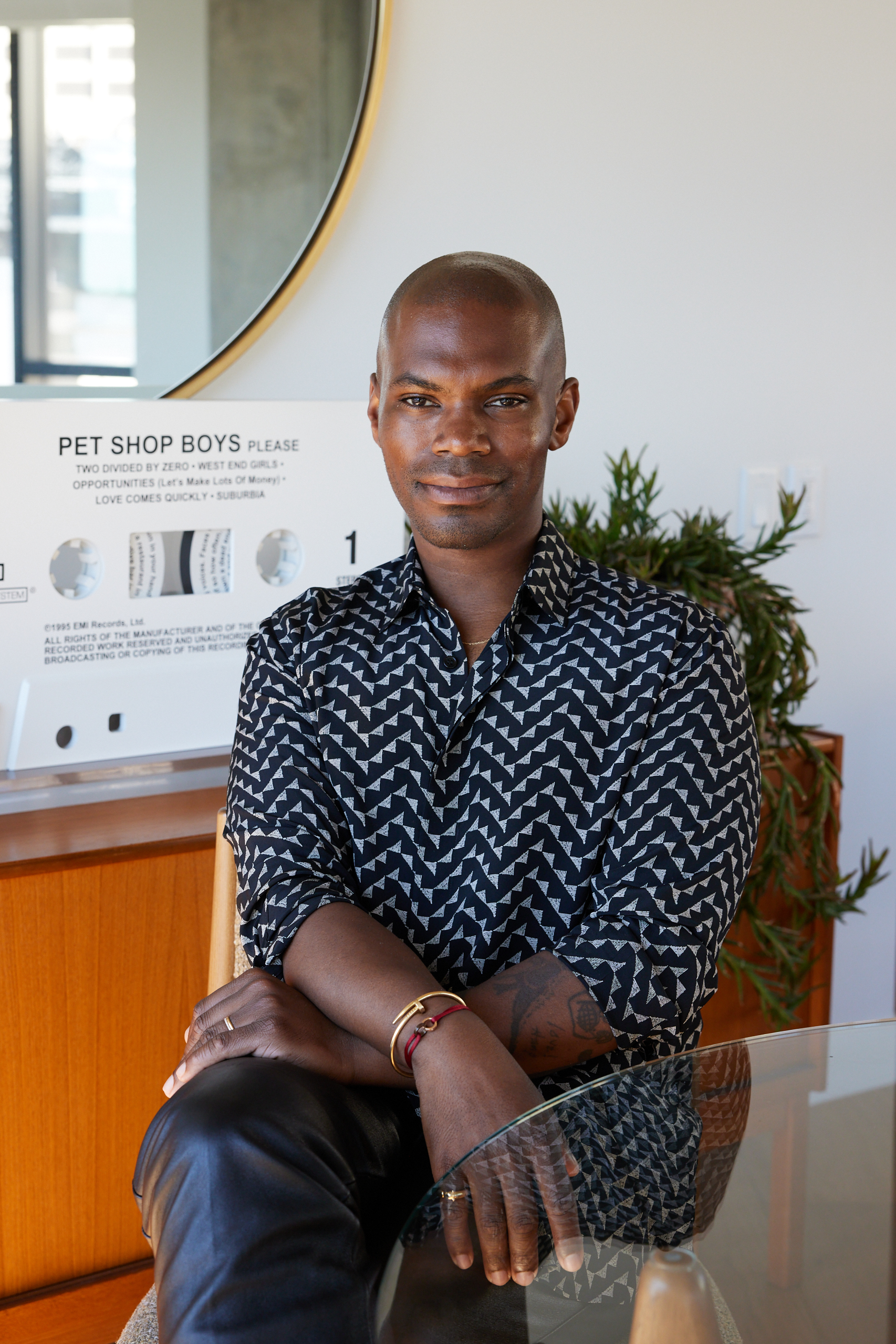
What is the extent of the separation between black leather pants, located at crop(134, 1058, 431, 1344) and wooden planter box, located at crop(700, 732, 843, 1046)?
3.00ft

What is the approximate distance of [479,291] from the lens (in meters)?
1.05

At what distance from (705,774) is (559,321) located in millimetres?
411

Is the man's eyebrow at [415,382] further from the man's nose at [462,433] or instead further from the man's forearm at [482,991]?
the man's forearm at [482,991]

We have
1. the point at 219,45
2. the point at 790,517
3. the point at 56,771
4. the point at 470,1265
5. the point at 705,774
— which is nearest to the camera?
the point at 470,1265

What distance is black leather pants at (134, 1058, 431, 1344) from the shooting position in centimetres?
74

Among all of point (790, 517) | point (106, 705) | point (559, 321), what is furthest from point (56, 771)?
point (790, 517)

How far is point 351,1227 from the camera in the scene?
805 millimetres

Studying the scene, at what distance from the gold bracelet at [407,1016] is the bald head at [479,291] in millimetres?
526

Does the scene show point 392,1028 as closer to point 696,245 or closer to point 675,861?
point 675,861

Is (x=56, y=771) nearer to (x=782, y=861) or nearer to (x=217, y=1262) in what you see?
(x=217, y=1262)

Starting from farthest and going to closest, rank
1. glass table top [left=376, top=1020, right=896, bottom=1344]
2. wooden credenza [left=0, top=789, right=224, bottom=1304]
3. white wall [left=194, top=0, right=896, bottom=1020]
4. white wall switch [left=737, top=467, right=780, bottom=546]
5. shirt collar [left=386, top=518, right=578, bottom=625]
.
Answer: white wall switch [left=737, top=467, right=780, bottom=546], white wall [left=194, top=0, right=896, bottom=1020], wooden credenza [left=0, top=789, right=224, bottom=1304], shirt collar [left=386, top=518, right=578, bottom=625], glass table top [left=376, top=1020, right=896, bottom=1344]

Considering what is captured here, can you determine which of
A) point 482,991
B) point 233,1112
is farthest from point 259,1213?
point 482,991

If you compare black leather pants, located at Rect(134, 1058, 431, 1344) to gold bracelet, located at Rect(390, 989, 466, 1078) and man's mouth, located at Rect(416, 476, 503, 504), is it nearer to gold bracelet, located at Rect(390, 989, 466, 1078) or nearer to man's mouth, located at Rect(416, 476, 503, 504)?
gold bracelet, located at Rect(390, 989, 466, 1078)

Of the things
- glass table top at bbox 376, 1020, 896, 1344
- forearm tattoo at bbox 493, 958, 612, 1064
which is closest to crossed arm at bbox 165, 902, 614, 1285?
forearm tattoo at bbox 493, 958, 612, 1064
